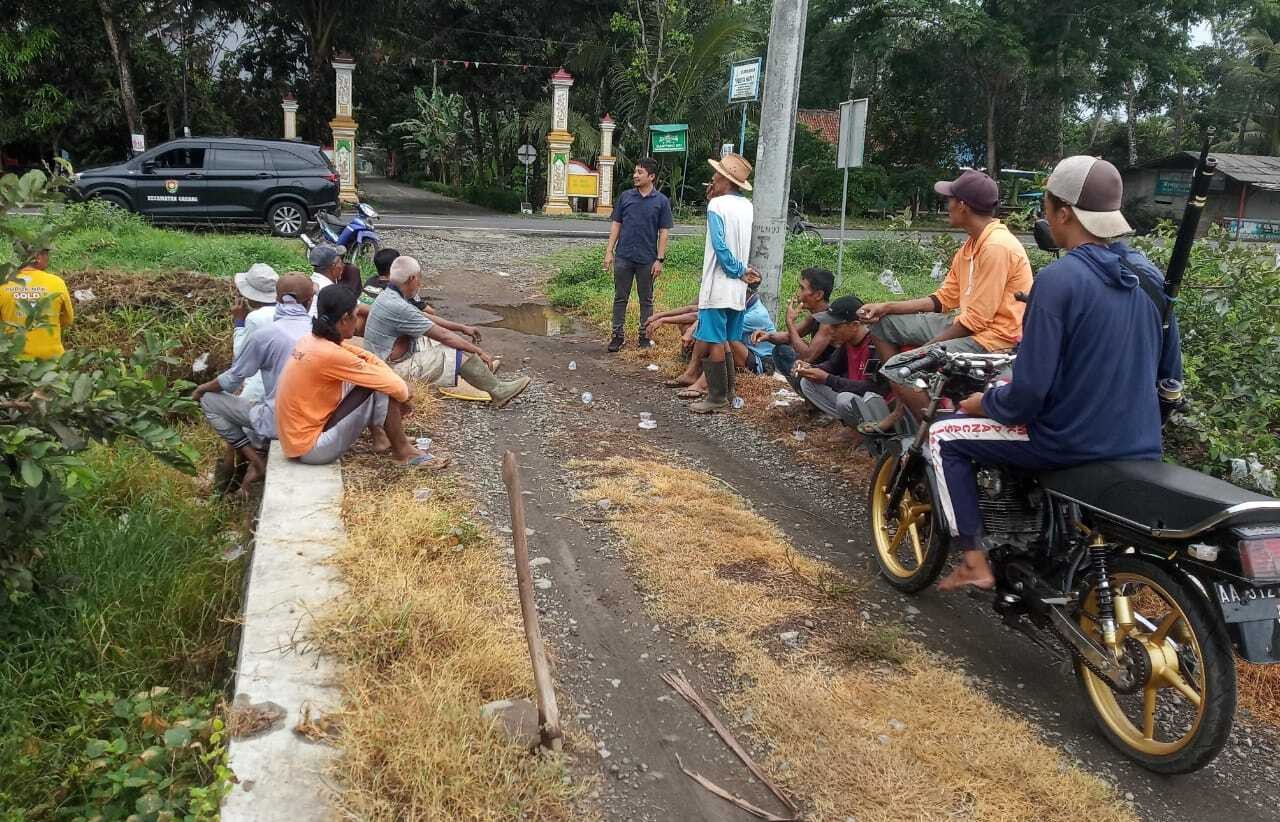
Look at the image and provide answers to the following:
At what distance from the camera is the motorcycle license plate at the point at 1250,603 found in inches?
107

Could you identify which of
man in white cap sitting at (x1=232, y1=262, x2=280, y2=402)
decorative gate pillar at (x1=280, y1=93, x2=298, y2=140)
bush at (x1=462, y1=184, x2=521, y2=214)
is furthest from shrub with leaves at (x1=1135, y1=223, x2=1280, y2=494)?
decorative gate pillar at (x1=280, y1=93, x2=298, y2=140)

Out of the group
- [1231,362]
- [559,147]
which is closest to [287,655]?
[1231,362]

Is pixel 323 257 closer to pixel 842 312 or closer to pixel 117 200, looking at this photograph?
pixel 842 312

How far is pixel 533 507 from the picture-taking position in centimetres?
507

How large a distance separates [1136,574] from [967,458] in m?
0.69

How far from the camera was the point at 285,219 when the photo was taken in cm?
1627

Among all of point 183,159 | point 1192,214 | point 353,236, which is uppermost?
point 183,159

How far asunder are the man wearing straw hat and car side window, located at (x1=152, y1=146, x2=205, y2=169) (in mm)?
12068

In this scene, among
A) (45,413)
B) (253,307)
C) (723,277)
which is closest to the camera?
(45,413)

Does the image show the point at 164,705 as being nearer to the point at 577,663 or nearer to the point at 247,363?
the point at 577,663

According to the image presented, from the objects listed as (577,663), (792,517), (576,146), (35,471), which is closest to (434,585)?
(577,663)

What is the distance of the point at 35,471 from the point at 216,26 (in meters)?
27.0

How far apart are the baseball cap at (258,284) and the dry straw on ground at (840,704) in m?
2.80

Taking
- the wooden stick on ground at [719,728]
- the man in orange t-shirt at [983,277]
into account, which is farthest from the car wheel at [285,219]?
the wooden stick on ground at [719,728]
